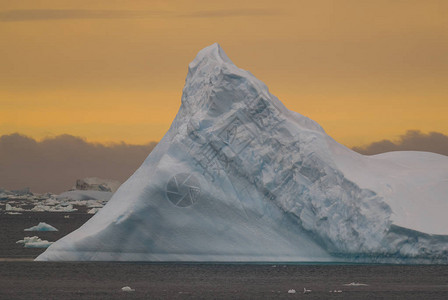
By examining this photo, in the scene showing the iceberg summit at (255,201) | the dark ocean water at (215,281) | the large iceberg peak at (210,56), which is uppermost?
the large iceberg peak at (210,56)

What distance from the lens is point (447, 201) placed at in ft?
76.1

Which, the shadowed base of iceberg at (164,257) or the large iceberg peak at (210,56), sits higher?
the large iceberg peak at (210,56)

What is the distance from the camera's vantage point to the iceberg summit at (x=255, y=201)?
22.1 metres

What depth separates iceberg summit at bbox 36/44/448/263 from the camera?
22062mm

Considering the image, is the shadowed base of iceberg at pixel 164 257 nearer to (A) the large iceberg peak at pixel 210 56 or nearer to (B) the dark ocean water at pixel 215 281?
(B) the dark ocean water at pixel 215 281

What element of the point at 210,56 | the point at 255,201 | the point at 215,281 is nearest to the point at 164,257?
the point at 255,201

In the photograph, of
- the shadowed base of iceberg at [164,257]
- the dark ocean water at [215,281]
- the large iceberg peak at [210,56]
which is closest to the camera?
the dark ocean water at [215,281]

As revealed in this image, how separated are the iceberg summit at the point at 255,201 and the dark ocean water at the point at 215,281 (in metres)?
0.70

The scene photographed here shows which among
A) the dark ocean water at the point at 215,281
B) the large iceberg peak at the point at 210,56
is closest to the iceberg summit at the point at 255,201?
the dark ocean water at the point at 215,281

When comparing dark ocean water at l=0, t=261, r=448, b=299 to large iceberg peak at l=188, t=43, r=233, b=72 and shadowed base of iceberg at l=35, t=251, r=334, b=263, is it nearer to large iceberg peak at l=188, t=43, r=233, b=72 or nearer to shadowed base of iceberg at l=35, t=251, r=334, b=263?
shadowed base of iceberg at l=35, t=251, r=334, b=263

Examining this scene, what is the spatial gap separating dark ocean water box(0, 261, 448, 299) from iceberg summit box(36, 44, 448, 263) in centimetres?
70

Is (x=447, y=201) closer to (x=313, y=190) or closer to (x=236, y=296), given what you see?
(x=313, y=190)

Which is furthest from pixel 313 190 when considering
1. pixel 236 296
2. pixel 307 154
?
pixel 236 296

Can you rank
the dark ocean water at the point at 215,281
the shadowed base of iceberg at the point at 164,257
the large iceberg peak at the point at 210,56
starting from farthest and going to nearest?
1. the large iceberg peak at the point at 210,56
2. the shadowed base of iceberg at the point at 164,257
3. the dark ocean water at the point at 215,281
